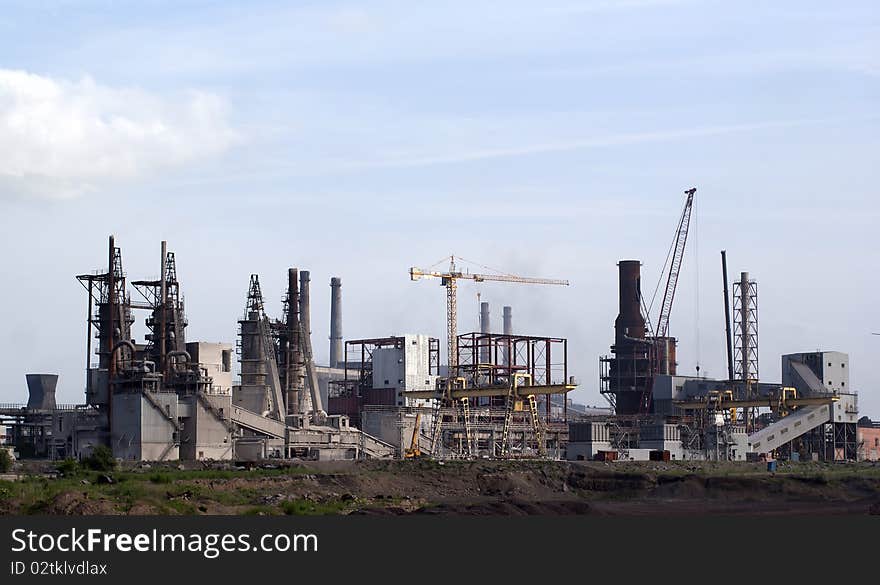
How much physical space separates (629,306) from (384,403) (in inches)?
1331

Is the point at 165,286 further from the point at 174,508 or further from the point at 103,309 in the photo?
the point at 174,508

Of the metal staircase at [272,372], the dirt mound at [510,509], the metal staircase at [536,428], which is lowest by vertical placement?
the dirt mound at [510,509]

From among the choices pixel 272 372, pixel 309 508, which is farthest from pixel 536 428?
pixel 309 508

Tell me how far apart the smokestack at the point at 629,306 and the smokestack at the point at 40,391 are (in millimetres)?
70555

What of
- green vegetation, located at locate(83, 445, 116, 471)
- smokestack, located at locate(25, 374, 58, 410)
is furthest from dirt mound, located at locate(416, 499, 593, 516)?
smokestack, located at locate(25, 374, 58, 410)

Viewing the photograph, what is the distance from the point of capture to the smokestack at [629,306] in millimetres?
175750

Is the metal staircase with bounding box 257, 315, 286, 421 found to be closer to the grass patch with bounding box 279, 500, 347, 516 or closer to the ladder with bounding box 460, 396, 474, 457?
the ladder with bounding box 460, 396, 474, 457

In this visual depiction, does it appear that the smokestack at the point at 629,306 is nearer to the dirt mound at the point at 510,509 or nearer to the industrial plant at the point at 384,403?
the industrial plant at the point at 384,403

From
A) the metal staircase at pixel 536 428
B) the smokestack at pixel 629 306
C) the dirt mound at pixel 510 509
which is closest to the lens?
the dirt mound at pixel 510 509

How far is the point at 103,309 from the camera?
139 metres

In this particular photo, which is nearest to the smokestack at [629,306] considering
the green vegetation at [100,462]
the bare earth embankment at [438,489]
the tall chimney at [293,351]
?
the tall chimney at [293,351]

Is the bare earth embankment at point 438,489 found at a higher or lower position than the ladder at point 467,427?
lower

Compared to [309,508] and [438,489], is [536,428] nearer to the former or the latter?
[438,489]

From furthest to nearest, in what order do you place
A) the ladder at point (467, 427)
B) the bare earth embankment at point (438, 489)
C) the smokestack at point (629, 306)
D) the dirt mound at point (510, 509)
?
the smokestack at point (629, 306)
the ladder at point (467, 427)
the bare earth embankment at point (438, 489)
the dirt mound at point (510, 509)
